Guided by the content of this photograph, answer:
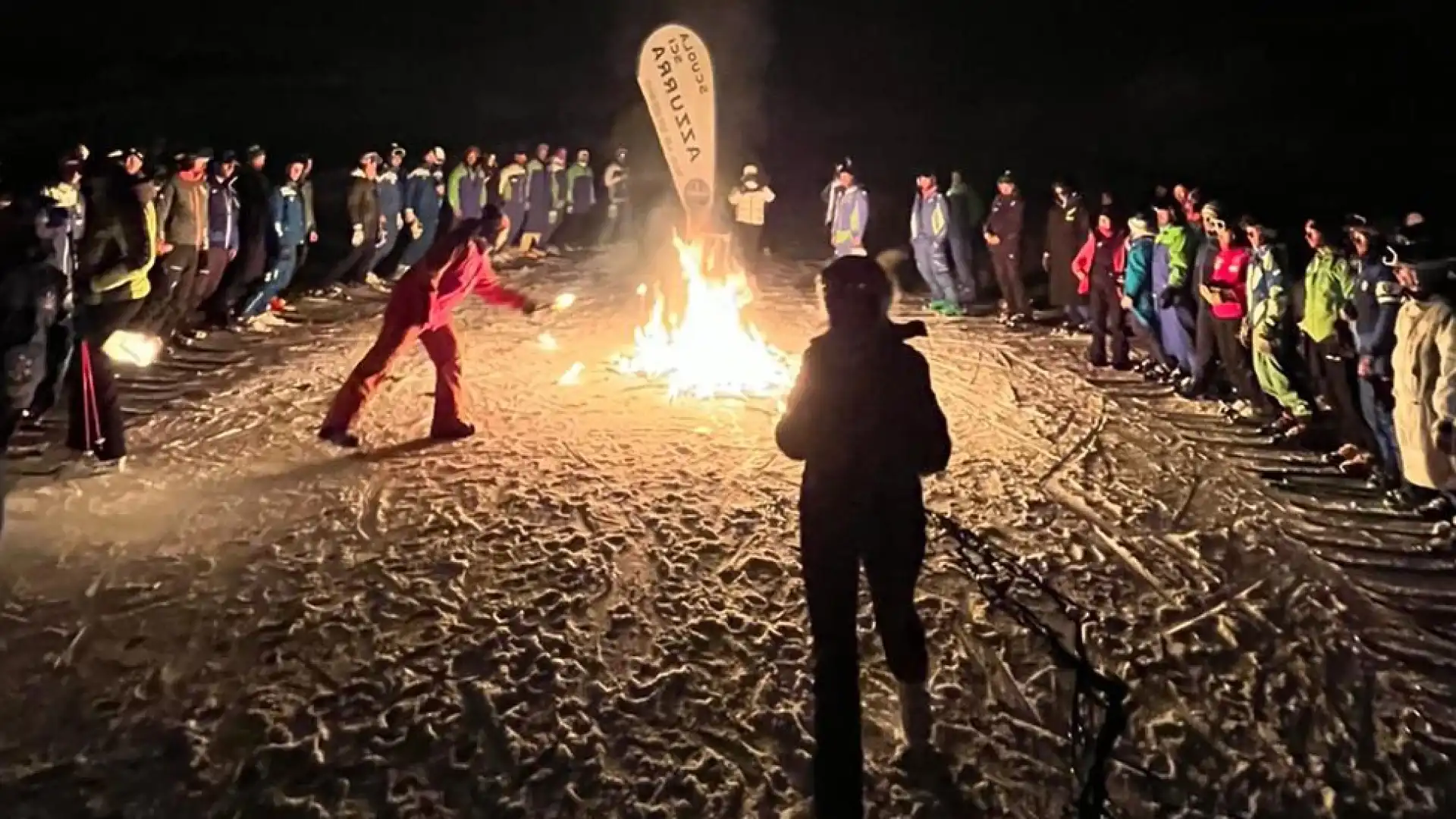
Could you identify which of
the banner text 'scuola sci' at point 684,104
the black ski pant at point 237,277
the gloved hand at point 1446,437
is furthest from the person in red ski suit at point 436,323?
the gloved hand at point 1446,437

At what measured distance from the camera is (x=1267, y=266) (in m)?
9.61

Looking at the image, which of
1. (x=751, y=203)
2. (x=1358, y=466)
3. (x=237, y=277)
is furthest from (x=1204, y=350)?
(x=237, y=277)

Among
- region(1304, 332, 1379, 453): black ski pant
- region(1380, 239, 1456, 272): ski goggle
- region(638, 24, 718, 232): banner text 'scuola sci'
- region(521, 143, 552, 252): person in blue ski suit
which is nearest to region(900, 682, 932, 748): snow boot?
region(1380, 239, 1456, 272): ski goggle

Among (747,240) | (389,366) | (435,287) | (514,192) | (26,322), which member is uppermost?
(514,192)

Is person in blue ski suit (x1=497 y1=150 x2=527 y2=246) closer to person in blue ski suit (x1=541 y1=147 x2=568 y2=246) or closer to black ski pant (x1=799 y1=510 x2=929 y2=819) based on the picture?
person in blue ski suit (x1=541 y1=147 x2=568 y2=246)

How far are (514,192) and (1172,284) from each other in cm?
1113

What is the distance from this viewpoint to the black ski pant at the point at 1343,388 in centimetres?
916

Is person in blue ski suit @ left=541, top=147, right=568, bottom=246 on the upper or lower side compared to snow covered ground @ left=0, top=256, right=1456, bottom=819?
upper

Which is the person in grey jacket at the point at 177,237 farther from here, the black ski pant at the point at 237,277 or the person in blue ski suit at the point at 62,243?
the person in blue ski suit at the point at 62,243

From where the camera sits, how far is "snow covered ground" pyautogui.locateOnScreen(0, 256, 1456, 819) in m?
5.21

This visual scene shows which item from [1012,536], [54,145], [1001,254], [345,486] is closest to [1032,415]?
[1012,536]

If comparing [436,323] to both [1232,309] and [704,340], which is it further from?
[1232,309]

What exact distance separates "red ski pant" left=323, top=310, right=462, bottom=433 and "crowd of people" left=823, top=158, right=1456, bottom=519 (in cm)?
362

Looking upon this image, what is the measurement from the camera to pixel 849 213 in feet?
51.6
